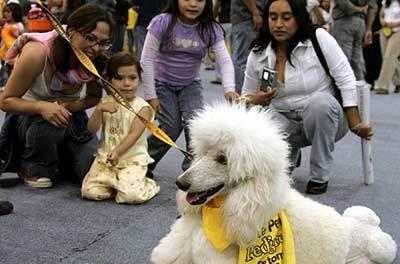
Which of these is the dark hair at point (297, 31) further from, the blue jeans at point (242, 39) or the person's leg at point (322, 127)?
the blue jeans at point (242, 39)

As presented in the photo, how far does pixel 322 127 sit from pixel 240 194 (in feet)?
4.67

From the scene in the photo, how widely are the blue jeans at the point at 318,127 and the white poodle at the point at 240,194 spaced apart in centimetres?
116

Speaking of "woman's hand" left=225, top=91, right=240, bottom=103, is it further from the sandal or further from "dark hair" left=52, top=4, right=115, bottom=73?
the sandal

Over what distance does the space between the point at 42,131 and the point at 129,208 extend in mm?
589

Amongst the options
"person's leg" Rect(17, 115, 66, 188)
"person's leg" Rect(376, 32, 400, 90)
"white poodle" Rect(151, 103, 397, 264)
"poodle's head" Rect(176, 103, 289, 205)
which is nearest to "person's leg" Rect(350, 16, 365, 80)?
"person's leg" Rect(376, 32, 400, 90)

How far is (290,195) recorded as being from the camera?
1760 mm

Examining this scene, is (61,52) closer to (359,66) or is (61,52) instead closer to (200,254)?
(200,254)

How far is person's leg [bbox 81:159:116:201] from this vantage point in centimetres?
286

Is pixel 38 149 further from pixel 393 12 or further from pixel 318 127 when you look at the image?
pixel 393 12

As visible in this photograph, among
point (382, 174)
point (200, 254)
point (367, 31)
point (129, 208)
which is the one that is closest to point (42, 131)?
point (129, 208)

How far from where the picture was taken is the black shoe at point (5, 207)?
2.62m

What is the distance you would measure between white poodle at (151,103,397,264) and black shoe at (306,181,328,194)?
4.00ft

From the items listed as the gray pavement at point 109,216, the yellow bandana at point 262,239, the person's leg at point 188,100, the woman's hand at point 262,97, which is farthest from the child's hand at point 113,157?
the yellow bandana at point 262,239

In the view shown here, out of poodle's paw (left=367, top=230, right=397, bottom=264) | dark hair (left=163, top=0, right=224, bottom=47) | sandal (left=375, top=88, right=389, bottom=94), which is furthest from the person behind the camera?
sandal (left=375, top=88, right=389, bottom=94)
